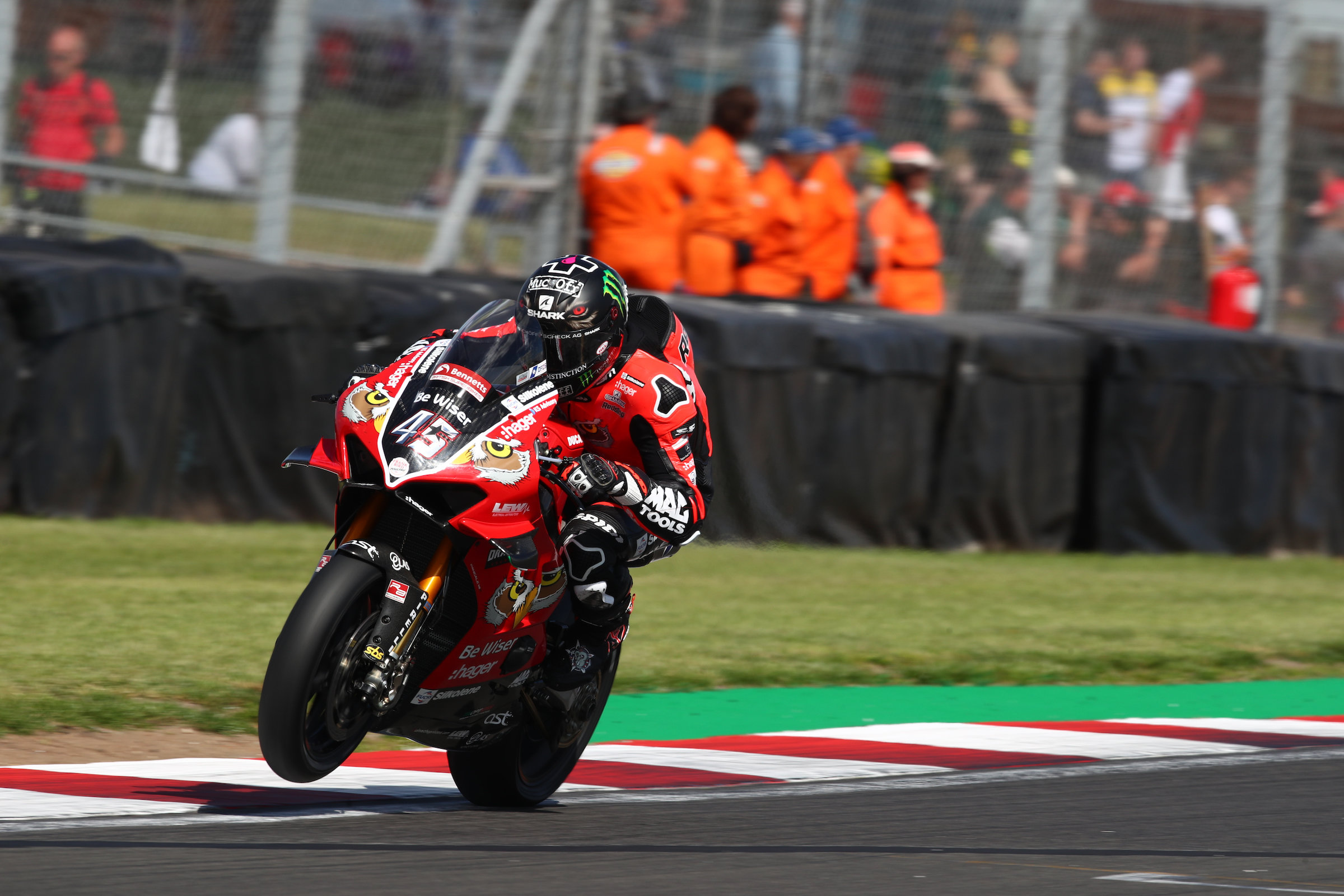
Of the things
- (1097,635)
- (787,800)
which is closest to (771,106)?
(1097,635)

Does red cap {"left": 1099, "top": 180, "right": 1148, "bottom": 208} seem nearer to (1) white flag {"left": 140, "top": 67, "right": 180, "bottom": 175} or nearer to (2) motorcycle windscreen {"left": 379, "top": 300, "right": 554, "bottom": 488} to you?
(1) white flag {"left": 140, "top": 67, "right": 180, "bottom": 175}

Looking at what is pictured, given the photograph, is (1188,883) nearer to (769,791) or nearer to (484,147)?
(769,791)

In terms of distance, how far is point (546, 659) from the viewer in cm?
550

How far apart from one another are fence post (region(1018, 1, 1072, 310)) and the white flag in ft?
17.9

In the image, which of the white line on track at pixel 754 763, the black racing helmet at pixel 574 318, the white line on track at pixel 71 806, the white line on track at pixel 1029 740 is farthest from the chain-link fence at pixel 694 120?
the black racing helmet at pixel 574 318

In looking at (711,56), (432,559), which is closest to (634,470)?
(432,559)

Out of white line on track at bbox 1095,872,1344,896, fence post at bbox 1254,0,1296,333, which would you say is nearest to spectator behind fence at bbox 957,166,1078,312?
fence post at bbox 1254,0,1296,333

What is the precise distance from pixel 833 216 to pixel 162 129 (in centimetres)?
398

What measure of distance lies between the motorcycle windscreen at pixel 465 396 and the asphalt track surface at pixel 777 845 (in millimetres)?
877

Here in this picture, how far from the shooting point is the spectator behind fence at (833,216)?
12.7 metres

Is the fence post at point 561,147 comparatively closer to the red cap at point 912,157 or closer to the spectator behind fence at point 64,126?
the red cap at point 912,157

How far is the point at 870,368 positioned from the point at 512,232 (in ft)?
7.53

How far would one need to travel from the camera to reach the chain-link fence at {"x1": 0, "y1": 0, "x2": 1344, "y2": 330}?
1139cm

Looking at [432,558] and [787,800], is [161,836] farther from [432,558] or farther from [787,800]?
[787,800]
